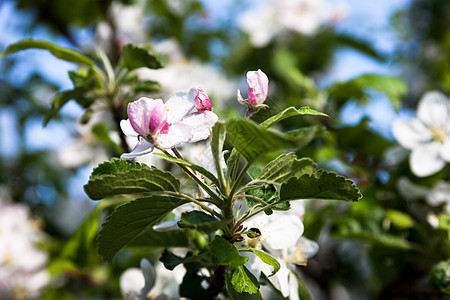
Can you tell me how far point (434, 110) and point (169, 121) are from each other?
1001 mm

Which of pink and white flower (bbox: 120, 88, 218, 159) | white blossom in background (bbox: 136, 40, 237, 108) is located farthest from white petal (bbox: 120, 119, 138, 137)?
white blossom in background (bbox: 136, 40, 237, 108)

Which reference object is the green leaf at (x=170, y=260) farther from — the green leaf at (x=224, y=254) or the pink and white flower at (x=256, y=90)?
the pink and white flower at (x=256, y=90)

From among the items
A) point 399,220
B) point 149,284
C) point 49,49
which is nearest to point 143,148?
point 149,284

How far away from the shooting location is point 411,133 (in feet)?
4.43

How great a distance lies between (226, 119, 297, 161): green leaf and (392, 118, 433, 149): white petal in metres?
0.84

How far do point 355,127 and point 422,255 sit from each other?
0.46m

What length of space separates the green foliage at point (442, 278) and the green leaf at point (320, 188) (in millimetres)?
459

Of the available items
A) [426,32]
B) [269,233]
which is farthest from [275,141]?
[426,32]

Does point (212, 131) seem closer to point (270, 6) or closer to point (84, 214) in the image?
Answer: point (270, 6)

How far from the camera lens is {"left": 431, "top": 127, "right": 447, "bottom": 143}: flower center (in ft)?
4.37

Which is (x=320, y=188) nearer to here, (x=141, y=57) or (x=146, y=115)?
(x=146, y=115)

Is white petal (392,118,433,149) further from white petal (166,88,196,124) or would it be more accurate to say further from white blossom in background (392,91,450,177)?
white petal (166,88,196,124)

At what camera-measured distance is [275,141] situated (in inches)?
22.5

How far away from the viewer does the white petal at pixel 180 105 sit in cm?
71
